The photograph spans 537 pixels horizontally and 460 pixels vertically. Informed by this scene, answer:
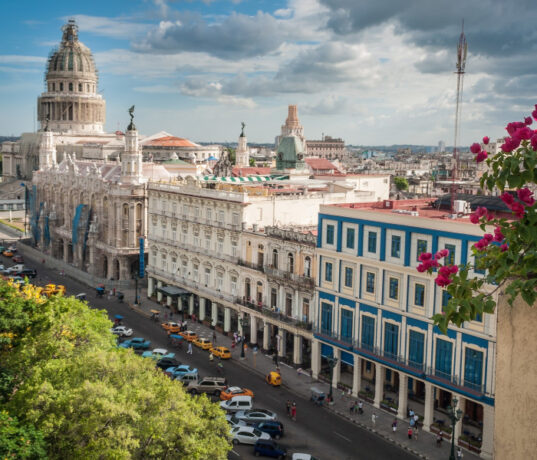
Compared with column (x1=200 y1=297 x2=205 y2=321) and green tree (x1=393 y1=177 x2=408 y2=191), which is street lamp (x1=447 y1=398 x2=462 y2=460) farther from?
green tree (x1=393 y1=177 x2=408 y2=191)

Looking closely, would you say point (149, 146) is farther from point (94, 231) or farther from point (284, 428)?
point (284, 428)

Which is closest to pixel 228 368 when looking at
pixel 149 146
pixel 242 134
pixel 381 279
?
pixel 381 279

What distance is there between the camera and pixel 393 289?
148 feet

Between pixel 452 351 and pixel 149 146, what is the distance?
11244cm

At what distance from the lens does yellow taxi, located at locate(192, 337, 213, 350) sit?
196 ft

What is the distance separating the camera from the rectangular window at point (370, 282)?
46.8 m

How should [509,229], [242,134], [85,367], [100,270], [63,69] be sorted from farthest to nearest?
1. [63,69]
2. [242,134]
3. [100,270]
4. [85,367]
5. [509,229]

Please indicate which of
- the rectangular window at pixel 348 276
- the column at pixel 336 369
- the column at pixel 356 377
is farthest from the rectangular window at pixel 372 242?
the column at pixel 336 369

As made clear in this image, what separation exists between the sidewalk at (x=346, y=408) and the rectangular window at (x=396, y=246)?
36.7 feet

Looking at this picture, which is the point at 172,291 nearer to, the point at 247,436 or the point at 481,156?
the point at 247,436

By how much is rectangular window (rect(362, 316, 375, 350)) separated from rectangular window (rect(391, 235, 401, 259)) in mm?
5218

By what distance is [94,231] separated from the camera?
298 feet

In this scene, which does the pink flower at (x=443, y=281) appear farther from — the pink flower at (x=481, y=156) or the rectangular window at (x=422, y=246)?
the rectangular window at (x=422, y=246)

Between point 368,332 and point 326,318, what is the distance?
15.0 feet
